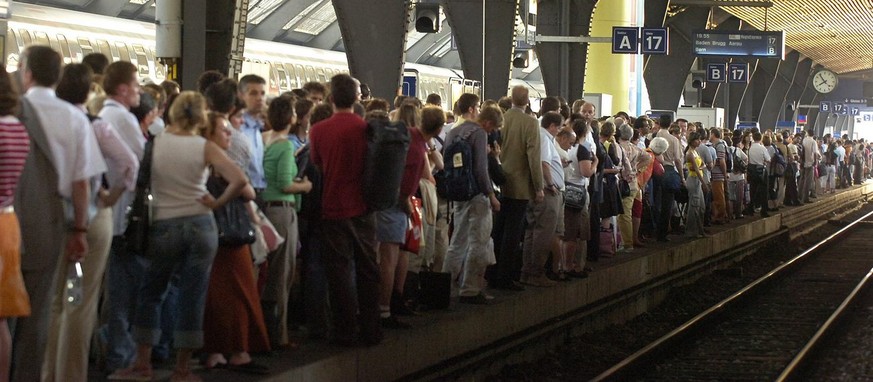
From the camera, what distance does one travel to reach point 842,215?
38031 millimetres

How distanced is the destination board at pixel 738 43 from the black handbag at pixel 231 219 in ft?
113

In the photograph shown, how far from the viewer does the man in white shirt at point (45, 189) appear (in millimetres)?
6453

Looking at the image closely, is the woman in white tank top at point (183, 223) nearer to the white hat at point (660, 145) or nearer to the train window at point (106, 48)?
the white hat at point (660, 145)

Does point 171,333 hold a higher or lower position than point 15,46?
lower

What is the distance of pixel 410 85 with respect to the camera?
1877 centimetres

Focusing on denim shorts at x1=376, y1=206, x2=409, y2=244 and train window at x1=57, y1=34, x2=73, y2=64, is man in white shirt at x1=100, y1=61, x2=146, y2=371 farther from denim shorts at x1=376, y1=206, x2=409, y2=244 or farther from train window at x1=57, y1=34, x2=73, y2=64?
train window at x1=57, y1=34, x2=73, y2=64

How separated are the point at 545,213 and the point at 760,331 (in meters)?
3.45

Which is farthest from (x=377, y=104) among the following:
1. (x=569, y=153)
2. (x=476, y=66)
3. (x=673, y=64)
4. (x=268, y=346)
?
(x=673, y=64)

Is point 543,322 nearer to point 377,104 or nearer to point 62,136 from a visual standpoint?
point 377,104

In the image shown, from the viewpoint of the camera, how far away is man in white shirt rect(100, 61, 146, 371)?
7.40m

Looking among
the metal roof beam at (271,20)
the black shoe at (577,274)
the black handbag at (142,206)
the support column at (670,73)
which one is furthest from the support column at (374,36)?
the metal roof beam at (271,20)

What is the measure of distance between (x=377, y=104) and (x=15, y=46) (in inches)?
488

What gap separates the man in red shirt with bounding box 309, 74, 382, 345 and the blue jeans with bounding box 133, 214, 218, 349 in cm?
154

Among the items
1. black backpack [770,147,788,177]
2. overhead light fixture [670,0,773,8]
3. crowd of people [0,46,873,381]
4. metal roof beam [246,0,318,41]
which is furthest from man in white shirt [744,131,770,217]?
metal roof beam [246,0,318,41]
